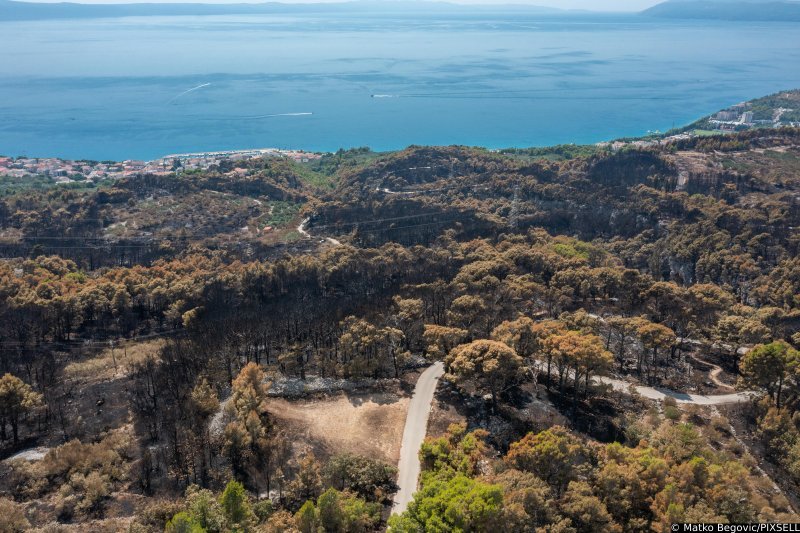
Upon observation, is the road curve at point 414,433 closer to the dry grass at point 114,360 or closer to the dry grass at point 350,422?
the dry grass at point 350,422

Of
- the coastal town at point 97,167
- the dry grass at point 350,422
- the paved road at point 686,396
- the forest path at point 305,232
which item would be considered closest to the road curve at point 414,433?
the dry grass at point 350,422

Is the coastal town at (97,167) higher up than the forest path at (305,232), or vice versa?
the coastal town at (97,167)

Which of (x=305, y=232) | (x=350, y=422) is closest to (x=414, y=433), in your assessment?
(x=350, y=422)

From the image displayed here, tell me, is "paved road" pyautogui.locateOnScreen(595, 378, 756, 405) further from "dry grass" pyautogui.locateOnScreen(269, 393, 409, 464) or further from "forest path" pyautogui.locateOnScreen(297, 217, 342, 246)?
"forest path" pyautogui.locateOnScreen(297, 217, 342, 246)

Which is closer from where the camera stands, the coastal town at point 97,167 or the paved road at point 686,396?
the paved road at point 686,396

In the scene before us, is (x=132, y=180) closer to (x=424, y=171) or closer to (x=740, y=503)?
(x=424, y=171)

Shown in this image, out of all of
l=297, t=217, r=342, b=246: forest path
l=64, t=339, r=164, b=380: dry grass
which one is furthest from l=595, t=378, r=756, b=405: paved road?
l=297, t=217, r=342, b=246: forest path

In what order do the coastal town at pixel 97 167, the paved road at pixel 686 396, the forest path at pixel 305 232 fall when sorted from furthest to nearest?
the coastal town at pixel 97 167 < the forest path at pixel 305 232 < the paved road at pixel 686 396

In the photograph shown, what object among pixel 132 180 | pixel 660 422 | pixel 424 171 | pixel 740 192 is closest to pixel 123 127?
pixel 132 180
